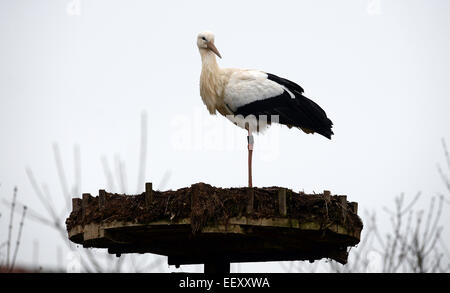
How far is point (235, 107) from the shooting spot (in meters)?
10.7

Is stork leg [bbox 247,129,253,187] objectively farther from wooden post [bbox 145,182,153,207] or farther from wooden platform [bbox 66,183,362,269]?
wooden post [bbox 145,182,153,207]

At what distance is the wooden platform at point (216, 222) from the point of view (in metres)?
7.28

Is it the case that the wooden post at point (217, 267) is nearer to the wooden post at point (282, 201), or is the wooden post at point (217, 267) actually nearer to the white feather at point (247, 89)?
the wooden post at point (282, 201)

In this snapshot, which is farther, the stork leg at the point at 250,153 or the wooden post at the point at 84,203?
the stork leg at the point at 250,153

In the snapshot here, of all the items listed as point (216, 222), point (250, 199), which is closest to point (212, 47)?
point (250, 199)

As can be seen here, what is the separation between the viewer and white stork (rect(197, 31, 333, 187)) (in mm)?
10516

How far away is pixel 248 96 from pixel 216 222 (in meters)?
3.64

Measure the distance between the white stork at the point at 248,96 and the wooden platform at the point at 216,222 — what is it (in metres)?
2.52

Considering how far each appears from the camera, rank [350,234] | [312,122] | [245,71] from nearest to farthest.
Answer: [350,234], [312,122], [245,71]

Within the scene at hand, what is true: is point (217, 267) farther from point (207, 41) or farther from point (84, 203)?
point (207, 41)

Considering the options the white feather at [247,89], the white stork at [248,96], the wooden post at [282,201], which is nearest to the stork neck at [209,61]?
the white stork at [248,96]
